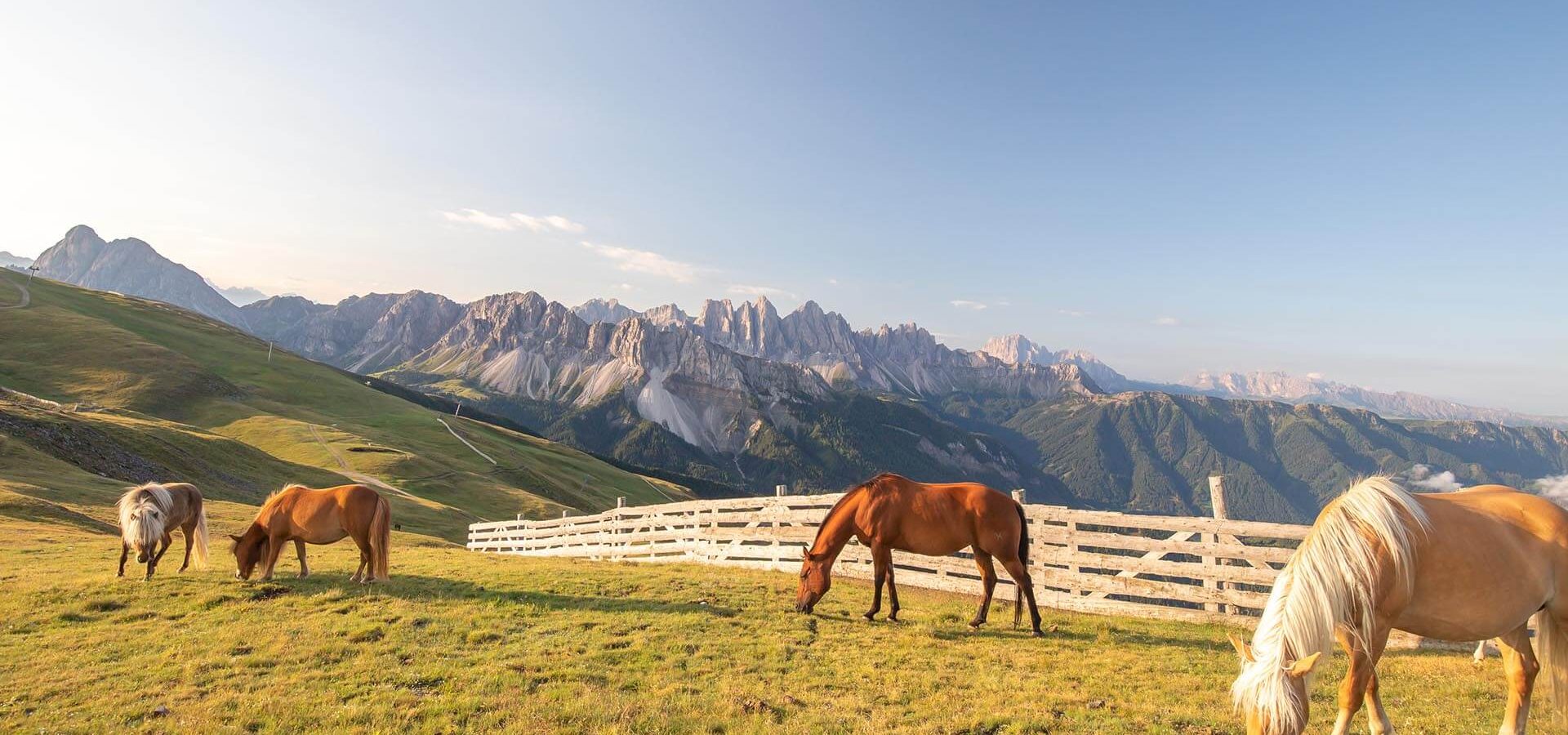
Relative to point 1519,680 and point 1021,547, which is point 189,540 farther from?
point 1519,680

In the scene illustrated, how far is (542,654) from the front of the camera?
9.12 m

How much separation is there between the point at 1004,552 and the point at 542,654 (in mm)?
7516

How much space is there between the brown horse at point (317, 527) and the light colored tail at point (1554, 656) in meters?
16.9

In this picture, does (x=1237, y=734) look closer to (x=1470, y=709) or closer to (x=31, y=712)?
(x=1470, y=709)

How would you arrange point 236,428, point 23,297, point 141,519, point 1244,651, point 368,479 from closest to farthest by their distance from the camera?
point 1244,651
point 141,519
point 368,479
point 236,428
point 23,297

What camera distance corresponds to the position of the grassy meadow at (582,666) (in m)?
6.89

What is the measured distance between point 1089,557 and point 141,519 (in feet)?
63.1

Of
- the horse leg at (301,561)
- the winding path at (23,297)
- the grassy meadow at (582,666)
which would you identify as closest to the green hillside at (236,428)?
the winding path at (23,297)

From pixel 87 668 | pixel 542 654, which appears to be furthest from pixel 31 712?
pixel 542 654

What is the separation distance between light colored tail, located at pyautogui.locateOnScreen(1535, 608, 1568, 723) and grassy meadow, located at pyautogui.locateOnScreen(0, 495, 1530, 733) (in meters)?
0.98

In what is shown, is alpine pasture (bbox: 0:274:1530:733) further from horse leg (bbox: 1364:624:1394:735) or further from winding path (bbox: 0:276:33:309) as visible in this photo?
winding path (bbox: 0:276:33:309)

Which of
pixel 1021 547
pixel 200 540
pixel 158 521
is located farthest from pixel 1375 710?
pixel 200 540

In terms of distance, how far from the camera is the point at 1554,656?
19.6 ft

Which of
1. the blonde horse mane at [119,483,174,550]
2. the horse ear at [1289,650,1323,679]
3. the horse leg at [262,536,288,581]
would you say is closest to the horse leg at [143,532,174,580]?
the blonde horse mane at [119,483,174,550]
